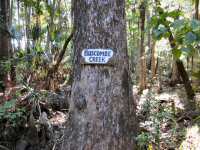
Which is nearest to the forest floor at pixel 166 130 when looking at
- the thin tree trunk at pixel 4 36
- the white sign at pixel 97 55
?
the white sign at pixel 97 55

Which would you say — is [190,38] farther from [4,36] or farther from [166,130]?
[4,36]

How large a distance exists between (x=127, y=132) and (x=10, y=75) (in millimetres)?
6265

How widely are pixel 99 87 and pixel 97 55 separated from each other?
0.36 metres

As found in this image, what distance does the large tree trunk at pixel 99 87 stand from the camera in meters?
3.94

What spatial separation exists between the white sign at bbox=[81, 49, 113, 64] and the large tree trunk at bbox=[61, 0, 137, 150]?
0.17 feet

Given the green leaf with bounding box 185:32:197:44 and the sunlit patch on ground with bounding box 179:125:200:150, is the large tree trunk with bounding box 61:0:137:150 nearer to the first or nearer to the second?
the green leaf with bounding box 185:32:197:44

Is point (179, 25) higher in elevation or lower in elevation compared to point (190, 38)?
higher

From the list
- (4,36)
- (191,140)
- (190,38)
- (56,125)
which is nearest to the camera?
(190,38)

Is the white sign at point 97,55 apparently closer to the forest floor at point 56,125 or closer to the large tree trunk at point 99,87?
the large tree trunk at point 99,87

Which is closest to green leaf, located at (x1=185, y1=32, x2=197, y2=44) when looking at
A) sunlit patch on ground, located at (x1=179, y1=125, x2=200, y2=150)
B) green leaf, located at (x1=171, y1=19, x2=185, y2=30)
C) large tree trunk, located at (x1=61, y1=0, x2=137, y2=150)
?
green leaf, located at (x1=171, y1=19, x2=185, y2=30)

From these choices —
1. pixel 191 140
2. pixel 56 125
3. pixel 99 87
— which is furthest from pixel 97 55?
pixel 56 125

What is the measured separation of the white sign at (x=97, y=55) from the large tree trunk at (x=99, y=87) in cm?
5

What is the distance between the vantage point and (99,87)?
394 centimetres

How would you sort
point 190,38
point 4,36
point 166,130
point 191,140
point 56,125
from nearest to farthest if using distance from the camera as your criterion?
point 190,38, point 191,140, point 166,130, point 56,125, point 4,36
